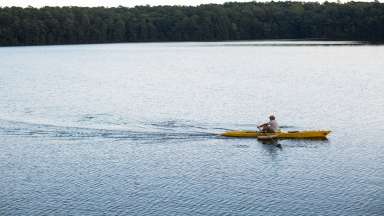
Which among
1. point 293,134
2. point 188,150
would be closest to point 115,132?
point 188,150

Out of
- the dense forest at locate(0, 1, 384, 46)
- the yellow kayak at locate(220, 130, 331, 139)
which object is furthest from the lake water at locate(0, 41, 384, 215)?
the dense forest at locate(0, 1, 384, 46)

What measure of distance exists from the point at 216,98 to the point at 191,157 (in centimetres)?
2841

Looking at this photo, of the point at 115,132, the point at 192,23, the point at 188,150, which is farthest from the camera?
the point at 192,23

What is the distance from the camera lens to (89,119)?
5331 cm

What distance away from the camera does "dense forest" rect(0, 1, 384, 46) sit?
546ft

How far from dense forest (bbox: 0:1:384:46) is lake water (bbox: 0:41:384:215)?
84307mm

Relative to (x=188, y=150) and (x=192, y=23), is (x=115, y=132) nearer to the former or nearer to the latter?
(x=188, y=150)

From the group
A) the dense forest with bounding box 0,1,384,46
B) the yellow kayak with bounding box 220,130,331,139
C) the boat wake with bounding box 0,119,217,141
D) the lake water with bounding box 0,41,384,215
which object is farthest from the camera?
the dense forest with bounding box 0,1,384,46

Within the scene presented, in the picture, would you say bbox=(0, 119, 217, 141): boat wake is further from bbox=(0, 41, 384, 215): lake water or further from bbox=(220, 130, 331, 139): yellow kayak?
bbox=(220, 130, 331, 139): yellow kayak

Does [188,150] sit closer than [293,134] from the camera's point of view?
Yes

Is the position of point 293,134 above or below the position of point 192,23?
below

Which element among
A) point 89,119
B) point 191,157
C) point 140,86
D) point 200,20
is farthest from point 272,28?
point 191,157

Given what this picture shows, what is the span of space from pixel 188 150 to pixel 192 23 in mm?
147773

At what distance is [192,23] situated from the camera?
186 meters
